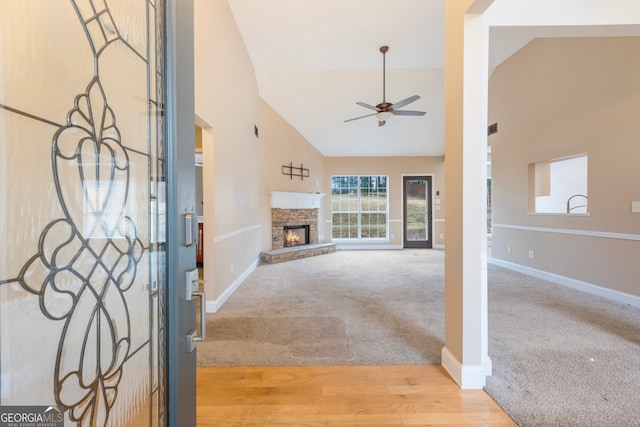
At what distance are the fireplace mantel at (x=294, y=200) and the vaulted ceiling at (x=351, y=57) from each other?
5.15 ft

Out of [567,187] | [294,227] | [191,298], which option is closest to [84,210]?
[191,298]

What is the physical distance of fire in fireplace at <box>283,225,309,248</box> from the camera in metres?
6.46

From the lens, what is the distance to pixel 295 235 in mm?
6664

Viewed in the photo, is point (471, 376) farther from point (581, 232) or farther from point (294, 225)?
point (294, 225)

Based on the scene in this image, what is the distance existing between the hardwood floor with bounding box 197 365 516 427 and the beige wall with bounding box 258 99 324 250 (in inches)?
153

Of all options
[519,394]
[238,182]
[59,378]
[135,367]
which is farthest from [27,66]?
[238,182]

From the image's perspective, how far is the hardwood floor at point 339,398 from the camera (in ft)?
4.81

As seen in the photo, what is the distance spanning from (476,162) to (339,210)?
6.19 m

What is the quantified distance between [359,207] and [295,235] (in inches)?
90.9

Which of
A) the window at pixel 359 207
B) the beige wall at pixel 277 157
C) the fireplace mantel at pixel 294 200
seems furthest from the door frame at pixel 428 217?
the beige wall at pixel 277 157

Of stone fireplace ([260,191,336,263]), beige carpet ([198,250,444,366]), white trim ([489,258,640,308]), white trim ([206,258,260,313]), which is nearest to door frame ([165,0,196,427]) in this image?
beige carpet ([198,250,444,366])

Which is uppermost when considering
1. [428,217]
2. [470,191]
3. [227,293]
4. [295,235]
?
[470,191]

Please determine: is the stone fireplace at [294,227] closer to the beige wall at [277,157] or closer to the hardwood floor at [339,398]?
the beige wall at [277,157]

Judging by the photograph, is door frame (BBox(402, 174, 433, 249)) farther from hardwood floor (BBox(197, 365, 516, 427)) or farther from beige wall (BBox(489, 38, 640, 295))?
hardwood floor (BBox(197, 365, 516, 427))
